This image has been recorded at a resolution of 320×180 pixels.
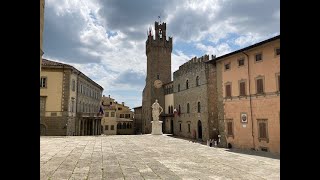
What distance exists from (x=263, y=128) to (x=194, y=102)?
18049mm

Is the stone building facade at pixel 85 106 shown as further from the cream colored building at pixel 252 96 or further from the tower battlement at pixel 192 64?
the cream colored building at pixel 252 96

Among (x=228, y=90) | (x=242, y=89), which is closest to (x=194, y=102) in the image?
(x=228, y=90)

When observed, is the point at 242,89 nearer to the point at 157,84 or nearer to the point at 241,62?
the point at 241,62

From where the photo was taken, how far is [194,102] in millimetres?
38844

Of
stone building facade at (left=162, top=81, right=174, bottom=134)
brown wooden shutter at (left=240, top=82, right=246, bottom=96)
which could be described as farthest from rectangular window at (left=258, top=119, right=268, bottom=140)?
stone building facade at (left=162, top=81, right=174, bottom=134)

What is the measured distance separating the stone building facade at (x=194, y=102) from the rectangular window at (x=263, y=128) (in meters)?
11.2

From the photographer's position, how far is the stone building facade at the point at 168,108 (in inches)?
1870

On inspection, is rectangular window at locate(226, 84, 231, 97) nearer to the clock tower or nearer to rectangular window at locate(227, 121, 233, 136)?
rectangular window at locate(227, 121, 233, 136)

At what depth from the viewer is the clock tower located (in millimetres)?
51625

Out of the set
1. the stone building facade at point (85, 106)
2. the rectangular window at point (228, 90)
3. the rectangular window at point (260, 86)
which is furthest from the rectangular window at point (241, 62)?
the stone building facade at point (85, 106)

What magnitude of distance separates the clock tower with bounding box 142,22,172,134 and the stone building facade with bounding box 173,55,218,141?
5.83m
